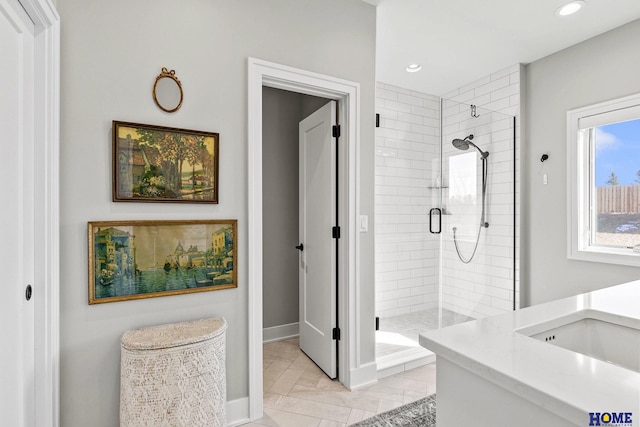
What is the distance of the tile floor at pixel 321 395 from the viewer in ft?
6.58

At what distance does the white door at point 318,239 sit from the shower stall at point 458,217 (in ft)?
2.10

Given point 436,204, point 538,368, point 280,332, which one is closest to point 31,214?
point 538,368

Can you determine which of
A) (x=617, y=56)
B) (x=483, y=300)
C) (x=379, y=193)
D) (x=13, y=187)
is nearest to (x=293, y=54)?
(x=13, y=187)

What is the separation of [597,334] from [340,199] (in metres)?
1.59

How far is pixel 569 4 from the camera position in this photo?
7.72 feet

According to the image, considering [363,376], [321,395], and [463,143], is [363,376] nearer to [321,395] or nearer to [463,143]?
[321,395]

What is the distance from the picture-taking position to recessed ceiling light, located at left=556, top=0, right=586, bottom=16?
234cm

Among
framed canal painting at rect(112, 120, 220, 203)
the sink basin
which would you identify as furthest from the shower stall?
framed canal painting at rect(112, 120, 220, 203)

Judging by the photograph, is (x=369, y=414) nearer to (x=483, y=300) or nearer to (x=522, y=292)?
(x=483, y=300)

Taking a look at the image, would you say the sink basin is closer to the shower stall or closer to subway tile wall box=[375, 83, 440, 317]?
the shower stall

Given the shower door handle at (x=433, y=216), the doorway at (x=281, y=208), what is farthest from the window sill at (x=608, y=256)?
the doorway at (x=281, y=208)

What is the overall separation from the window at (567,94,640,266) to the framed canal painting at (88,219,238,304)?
287cm

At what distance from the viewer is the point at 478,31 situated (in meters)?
2.70

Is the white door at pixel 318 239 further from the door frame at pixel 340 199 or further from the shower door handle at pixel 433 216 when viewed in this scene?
the shower door handle at pixel 433 216
